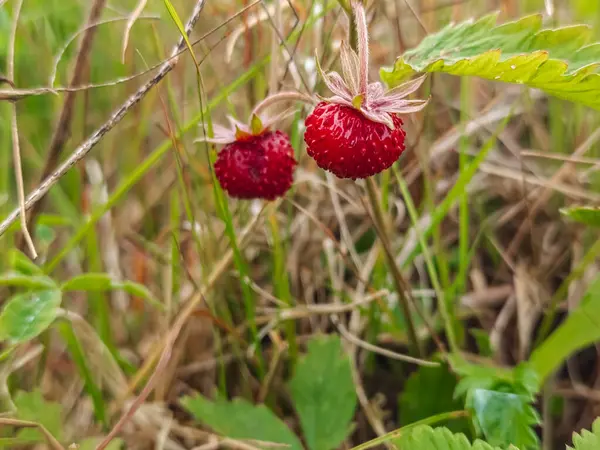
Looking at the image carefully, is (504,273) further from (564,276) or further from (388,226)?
(388,226)

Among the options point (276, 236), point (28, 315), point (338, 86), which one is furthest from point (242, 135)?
point (28, 315)

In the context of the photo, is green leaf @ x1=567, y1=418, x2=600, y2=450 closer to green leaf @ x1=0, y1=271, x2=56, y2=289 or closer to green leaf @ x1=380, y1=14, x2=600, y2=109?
green leaf @ x1=380, y1=14, x2=600, y2=109

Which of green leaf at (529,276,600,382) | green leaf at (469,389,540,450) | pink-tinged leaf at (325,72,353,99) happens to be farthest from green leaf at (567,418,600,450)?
pink-tinged leaf at (325,72,353,99)

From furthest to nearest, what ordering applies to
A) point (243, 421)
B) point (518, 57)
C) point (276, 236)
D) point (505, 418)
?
point (276, 236), point (243, 421), point (505, 418), point (518, 57)

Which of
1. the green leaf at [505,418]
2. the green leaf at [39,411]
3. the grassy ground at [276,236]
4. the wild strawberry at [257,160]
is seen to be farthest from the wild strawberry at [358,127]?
the green leaf at [39,411]

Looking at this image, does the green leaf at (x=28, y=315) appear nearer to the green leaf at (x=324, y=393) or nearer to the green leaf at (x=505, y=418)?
the green leaf at (x=324, y=393)

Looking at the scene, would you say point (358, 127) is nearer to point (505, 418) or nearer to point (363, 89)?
point (363, 89)
